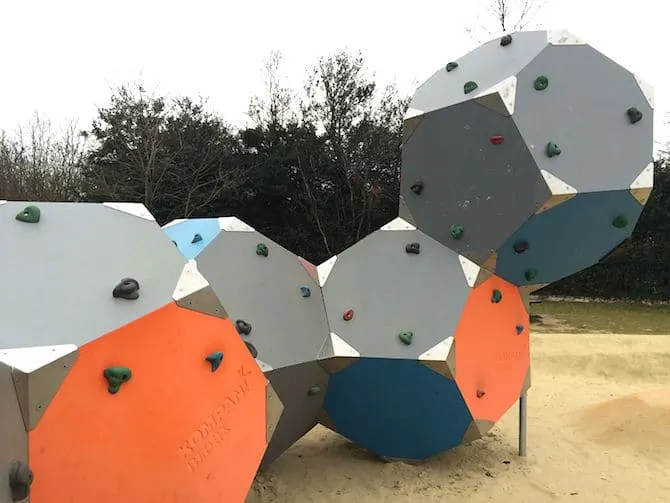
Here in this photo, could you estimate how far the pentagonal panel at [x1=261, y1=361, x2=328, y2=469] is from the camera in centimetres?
549

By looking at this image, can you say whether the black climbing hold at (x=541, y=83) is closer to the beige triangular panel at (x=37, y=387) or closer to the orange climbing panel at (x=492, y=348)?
the orange climbing panel at (x=492, y=348)

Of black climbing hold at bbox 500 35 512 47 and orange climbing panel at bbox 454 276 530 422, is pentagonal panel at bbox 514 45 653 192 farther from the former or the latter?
orange climbing panel at bbox 454 276 530 422

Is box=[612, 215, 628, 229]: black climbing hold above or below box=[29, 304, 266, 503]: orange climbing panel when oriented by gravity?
above

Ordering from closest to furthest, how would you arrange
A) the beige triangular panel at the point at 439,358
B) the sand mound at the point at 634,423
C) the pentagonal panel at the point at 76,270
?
the pentagonal panel at the point at 76,270, the beige triangular panel at the point at 439,358, the sand mound at the point at 634,423

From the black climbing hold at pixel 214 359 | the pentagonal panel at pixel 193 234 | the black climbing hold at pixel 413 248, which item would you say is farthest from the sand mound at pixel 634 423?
the black climbing hold at pixel 214 359

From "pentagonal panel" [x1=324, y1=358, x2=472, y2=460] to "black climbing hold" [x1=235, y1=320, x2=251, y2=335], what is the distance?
4.03ft

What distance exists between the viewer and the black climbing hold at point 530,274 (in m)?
6.41

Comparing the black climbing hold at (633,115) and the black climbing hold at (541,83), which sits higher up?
the black climbing hold at (541,83)

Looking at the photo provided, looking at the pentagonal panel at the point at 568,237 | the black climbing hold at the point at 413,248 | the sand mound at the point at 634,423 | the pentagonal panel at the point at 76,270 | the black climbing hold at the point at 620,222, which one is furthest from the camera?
the sand mound at the point at 634,423

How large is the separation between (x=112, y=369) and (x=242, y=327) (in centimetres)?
188

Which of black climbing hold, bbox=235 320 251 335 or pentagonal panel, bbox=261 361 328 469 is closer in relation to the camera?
black climbing hold, bbox=235 320 251 335

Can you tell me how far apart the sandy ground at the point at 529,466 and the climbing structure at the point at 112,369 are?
7.40 feet

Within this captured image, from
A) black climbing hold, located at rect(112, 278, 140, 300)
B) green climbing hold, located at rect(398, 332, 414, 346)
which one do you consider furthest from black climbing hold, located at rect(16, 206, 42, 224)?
green climbing hold, located at rect(398, 332, 414, 346)

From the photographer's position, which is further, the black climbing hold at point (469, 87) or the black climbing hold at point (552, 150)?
the black climbing hold at point (469, 87)
